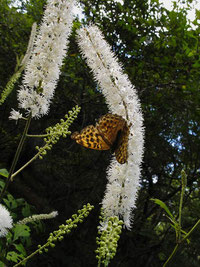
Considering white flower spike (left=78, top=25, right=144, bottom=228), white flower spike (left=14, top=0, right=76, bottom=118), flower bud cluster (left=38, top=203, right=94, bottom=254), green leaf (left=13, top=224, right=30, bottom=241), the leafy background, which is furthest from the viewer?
the leafy background

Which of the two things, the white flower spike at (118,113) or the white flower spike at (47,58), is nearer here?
the white flower spike at (118,113)

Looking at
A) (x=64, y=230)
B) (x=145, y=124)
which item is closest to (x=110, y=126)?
(x=64, y=230)

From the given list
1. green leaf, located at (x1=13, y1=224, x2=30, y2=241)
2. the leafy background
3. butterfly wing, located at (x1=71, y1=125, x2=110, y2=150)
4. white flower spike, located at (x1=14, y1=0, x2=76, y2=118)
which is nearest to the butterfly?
butterfly wing, located at (x1=71, y1=125, x2=110, y2=150)

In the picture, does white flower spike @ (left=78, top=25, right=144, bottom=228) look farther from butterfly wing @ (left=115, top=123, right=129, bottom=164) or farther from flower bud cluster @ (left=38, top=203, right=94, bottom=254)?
flower bud cluster @ (left=38, top=203, right=94, bottom=254)

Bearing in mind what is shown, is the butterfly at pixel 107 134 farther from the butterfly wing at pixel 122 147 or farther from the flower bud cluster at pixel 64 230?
the flower bud cluster at pixel 64 230

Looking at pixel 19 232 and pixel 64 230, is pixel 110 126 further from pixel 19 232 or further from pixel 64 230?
pixel 19 232

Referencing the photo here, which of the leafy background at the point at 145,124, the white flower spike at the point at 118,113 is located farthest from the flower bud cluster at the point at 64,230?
the leafy background at the point at 145,124
